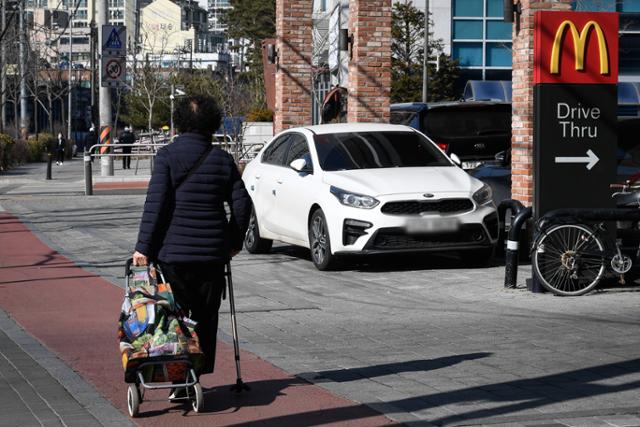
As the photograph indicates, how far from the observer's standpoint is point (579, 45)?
41.2 ft

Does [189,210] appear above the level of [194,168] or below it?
below

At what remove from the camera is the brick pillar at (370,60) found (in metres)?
23.0

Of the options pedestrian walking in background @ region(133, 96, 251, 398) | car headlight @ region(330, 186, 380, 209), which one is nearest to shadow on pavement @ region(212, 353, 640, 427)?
pedestrian walking in background @ region(133, 96, 251, 398)

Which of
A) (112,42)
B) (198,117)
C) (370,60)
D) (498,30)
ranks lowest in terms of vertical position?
(198,117)

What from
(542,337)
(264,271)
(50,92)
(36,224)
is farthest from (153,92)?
(542,337)

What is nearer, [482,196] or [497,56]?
[482,196]

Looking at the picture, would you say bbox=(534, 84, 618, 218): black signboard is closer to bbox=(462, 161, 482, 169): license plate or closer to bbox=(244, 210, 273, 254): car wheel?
bbox=(244, 210, 273, 254): car wheel

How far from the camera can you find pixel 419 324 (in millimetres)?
10750

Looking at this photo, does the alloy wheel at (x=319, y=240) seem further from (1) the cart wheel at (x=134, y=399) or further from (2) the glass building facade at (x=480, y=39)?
(2) the glass building facade at (x=480, y=39)

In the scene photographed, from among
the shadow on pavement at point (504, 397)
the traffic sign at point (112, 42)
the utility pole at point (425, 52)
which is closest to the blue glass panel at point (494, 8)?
the utility pole at point (425, 52)

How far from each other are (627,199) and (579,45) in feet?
6.01

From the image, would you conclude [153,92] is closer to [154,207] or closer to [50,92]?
[50,92]

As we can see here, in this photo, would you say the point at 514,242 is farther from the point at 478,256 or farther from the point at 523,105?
the point at 523,105

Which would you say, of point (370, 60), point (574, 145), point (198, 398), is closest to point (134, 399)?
point (198, 398)
